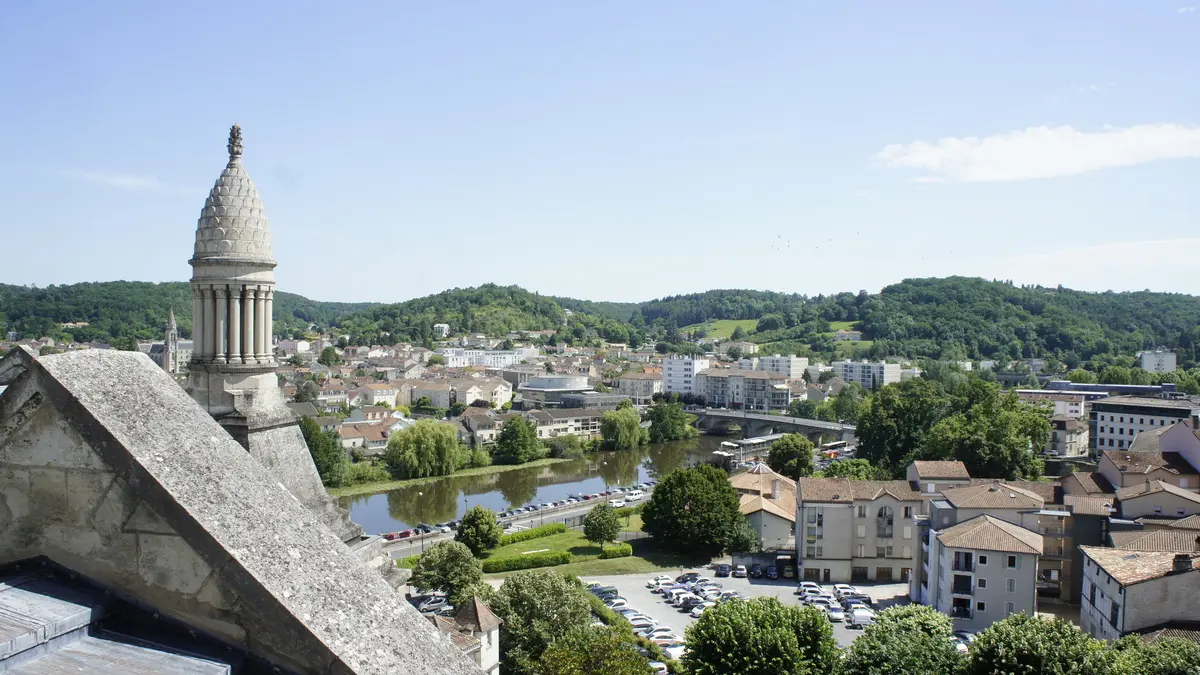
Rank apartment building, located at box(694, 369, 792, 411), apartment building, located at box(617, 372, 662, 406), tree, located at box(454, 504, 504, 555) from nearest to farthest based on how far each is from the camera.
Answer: tree, located at box(454, 504, 504, 555) → apartment building, located at box(694, 369, 792, 411) → apartment building, located at box(617, 372, 662, 406)

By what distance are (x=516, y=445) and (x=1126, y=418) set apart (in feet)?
121

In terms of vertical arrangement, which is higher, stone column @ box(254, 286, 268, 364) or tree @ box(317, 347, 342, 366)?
stone column @ box(254, 286, 268, 364)

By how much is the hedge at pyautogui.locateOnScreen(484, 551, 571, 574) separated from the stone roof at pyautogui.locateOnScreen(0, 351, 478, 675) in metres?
26.7

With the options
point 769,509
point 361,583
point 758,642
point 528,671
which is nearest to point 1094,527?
point 769,509

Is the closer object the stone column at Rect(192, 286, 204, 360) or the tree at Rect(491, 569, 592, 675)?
the stone column at Rect(192, 286, 204, 360)

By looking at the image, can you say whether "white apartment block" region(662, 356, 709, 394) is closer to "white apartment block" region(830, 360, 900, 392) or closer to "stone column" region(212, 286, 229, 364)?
"white apartment block" region(830, 360, 900, 392)

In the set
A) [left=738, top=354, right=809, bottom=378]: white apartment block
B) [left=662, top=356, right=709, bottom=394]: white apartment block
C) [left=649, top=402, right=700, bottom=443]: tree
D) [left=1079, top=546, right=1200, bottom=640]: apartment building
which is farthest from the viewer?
[left=738, top=354, right=809, bottom=378]: white apartment block

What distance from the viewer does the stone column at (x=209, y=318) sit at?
10.6m

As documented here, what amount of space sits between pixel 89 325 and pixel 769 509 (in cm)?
11527

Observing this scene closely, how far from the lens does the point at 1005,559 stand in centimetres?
2303

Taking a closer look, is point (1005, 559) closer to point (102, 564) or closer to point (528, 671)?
point (528, 671)

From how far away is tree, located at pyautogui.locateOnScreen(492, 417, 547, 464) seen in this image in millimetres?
56312

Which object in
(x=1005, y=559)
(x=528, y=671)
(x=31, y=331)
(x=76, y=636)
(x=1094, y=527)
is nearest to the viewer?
(x=76, y=636)

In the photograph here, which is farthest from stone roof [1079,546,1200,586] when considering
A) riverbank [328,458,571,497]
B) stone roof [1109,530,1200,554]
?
riverbank [328,458,571,497]
